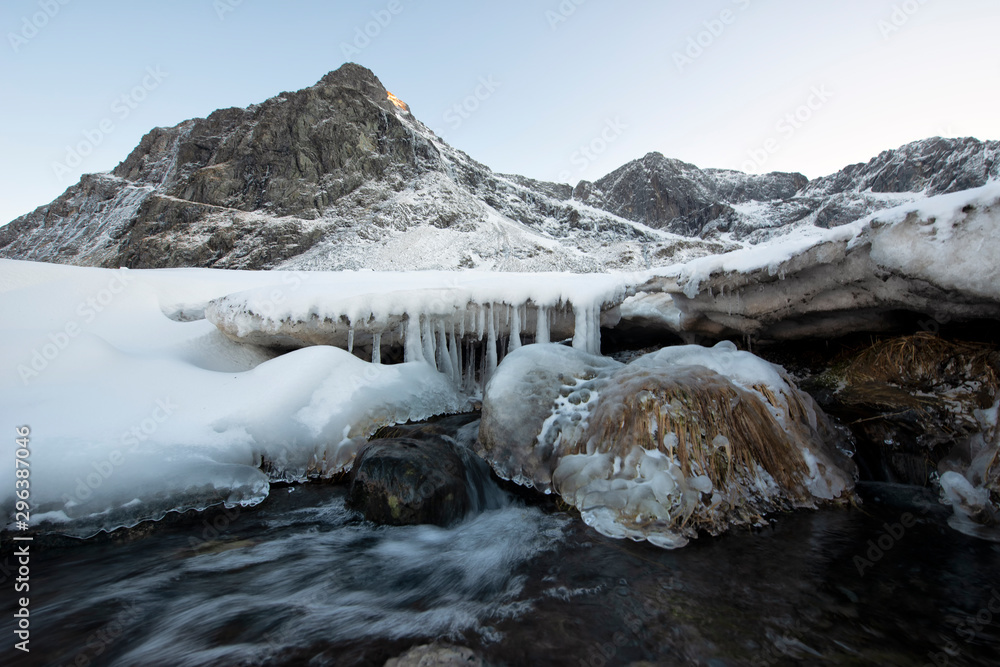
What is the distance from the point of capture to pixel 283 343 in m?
5.35

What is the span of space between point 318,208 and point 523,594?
41.4m

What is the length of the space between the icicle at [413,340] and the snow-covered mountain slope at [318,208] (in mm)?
21265

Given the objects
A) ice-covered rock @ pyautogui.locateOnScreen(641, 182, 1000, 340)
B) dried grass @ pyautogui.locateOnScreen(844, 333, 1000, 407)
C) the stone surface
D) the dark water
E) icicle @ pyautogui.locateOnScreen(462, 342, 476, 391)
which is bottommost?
the dark water

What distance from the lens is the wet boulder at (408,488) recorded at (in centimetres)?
306

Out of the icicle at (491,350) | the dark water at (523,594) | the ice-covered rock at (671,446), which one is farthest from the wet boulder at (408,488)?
the icicle at (491,350)

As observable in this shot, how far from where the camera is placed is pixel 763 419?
→ 10.2 feet

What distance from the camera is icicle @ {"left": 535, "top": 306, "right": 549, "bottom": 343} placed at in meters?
5.80

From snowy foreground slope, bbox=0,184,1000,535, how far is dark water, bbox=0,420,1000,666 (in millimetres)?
477

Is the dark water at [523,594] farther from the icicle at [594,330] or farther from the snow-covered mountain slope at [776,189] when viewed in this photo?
the snow-covered mountain slope at [776,189]

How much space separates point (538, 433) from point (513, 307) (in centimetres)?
239

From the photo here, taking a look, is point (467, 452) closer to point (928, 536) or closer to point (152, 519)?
point (152, 519)

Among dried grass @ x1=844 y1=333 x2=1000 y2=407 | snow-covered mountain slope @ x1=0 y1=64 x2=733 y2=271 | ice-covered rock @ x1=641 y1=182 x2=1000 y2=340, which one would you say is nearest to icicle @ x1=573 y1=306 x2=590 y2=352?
ice-covered rock @ x1=641 y1=182 x2=1000 y2=340

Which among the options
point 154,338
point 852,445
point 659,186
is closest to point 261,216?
point 154,338

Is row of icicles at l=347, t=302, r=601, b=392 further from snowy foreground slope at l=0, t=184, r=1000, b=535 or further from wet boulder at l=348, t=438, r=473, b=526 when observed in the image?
wet boulder at l=348, t=438, r=473, b=526
